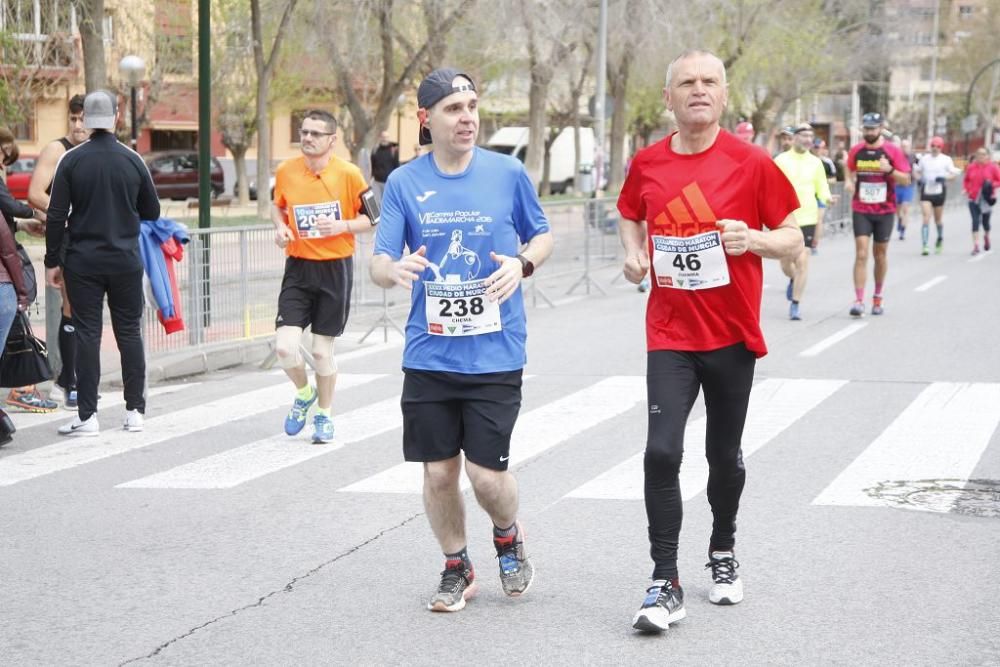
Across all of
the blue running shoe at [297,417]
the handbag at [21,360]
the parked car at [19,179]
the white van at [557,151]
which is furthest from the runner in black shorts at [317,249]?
the white van at [557,151]

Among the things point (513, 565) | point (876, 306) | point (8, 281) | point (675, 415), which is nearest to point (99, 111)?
point (8, 281)

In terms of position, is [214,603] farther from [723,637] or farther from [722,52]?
[722,52]

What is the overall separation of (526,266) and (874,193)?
10206 millimetres

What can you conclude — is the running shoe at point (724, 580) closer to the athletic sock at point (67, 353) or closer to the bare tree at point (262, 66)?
the athletic sock at point (67, 353)

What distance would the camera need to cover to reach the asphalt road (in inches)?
200

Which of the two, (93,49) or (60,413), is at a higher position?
(93,49)

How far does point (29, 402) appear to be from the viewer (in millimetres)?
10414

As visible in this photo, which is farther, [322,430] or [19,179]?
[19,179]

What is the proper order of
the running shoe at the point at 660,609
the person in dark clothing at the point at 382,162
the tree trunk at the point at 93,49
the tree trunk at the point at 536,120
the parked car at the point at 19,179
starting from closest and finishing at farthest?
the running shoe at the point at 660,609
the tree trunk at the point at 93,49
the person in dark clothing at the point at 382,162
the tree trunk at the point at 536,120
the parked car at the point at 19,179

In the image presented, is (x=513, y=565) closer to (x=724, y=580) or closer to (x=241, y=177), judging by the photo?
(x=724, y=580)

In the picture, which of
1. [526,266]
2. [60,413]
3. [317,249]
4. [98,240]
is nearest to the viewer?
[526,266]

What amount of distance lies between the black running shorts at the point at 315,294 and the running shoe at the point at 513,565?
3509 millimetres

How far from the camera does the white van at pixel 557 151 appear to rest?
53.0 meters

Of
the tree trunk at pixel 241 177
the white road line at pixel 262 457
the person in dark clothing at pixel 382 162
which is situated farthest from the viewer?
the tree trunk at pixel 241 177
